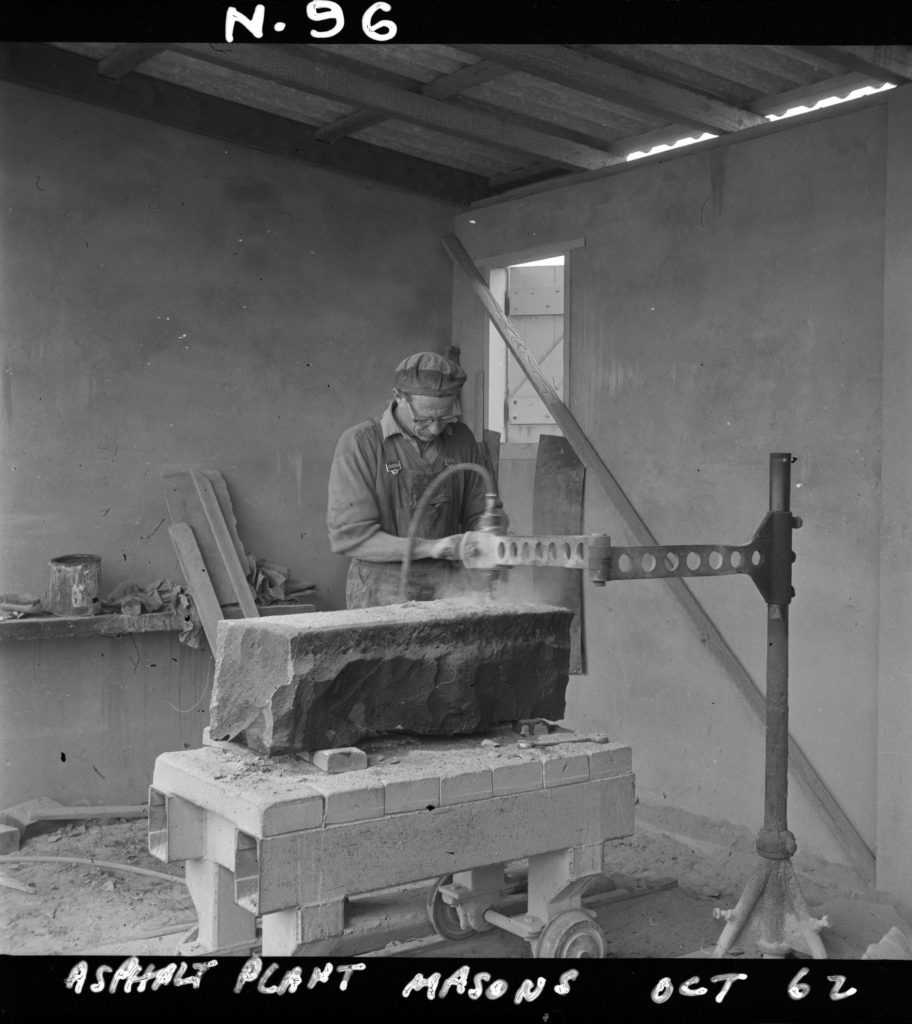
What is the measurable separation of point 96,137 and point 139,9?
2.59m

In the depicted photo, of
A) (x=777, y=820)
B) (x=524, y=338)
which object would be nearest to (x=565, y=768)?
(x=777, y=820)

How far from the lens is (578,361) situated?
6441 mm

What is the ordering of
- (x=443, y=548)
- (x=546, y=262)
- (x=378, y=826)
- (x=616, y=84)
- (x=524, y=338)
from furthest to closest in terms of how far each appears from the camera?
(x=524, y=338), (x=546, y=262), (x=616, y=84), (x=443, y=548), (x=378, y=826)

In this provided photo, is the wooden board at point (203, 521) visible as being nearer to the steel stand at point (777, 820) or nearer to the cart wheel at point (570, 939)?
the cart wheel at point (570, 939)

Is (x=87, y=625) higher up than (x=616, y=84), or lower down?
lower down

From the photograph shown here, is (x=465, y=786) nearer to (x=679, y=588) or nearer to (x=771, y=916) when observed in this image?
(x=771, y=916)

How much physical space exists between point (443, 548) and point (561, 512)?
8.31ft

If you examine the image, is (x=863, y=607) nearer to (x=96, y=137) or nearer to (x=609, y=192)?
(x=609, y=192)

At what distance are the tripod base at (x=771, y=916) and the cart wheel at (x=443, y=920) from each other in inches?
36.6

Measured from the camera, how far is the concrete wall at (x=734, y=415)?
508cm

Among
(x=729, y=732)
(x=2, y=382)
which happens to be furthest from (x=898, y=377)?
(x=2, y=382)

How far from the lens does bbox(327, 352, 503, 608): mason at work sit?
14.6 ft

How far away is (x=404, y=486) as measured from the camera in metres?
4.66

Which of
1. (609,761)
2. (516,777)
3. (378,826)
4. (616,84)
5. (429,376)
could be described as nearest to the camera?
(378,826)
